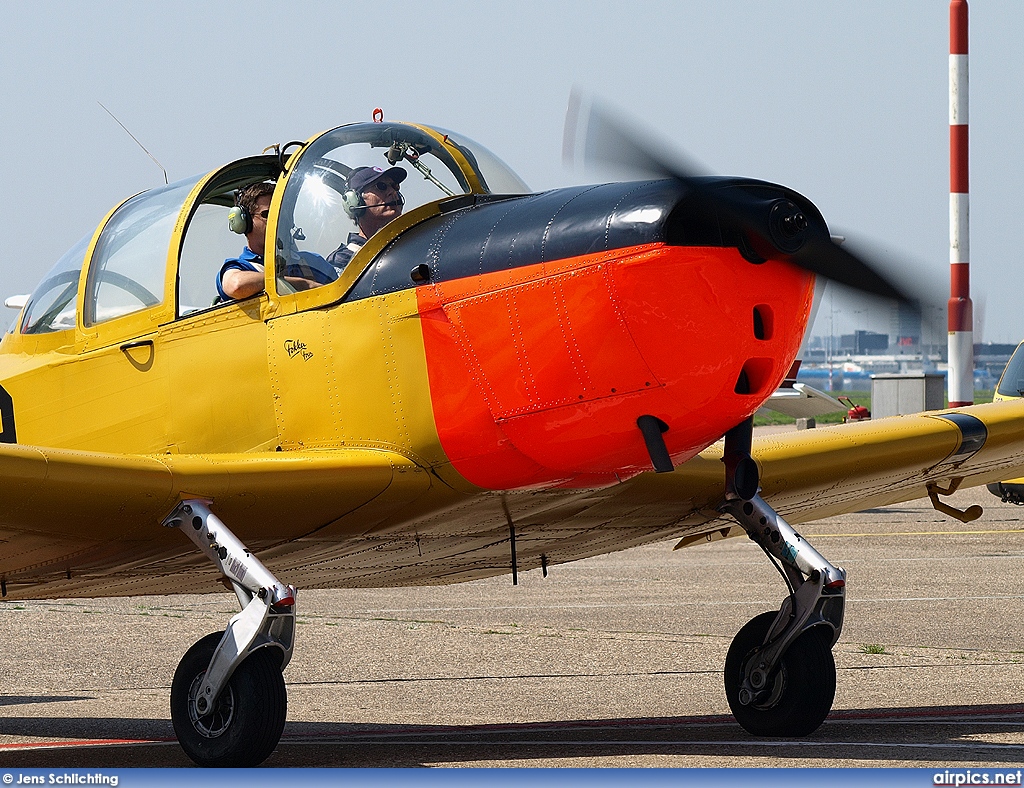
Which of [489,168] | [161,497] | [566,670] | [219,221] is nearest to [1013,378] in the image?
[566,670]

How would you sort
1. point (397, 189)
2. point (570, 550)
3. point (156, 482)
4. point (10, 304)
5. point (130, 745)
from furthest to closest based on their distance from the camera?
1. point (10, 304)
2. point (570, 550)
3. point (130, 745)
4. point (397, 189)
5. point (156, 482)

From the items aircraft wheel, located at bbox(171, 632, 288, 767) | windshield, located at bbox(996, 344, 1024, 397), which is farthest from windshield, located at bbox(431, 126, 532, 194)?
windshield, located at bbox(996, 344, 1024, 397)

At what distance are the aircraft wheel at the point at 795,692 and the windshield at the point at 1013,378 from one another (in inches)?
546

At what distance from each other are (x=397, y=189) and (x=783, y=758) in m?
3.04

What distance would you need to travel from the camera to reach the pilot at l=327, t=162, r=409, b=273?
648 cm

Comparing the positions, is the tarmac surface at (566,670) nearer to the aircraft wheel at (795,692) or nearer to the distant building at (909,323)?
the aircraft wheel at (795,692)

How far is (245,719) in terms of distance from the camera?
5730 millimetres

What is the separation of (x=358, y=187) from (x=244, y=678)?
225 cm

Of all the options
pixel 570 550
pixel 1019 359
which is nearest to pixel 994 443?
pixel 570 550

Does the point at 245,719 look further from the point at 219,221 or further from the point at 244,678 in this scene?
the point at 219,221

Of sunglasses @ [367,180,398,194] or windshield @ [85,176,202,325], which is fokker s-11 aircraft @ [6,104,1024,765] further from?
sunglasses @ [367,180,398,194]

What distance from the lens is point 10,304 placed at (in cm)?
1112

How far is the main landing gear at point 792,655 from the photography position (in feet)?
22.9

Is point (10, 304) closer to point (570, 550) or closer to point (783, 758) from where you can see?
point (570, 550)
